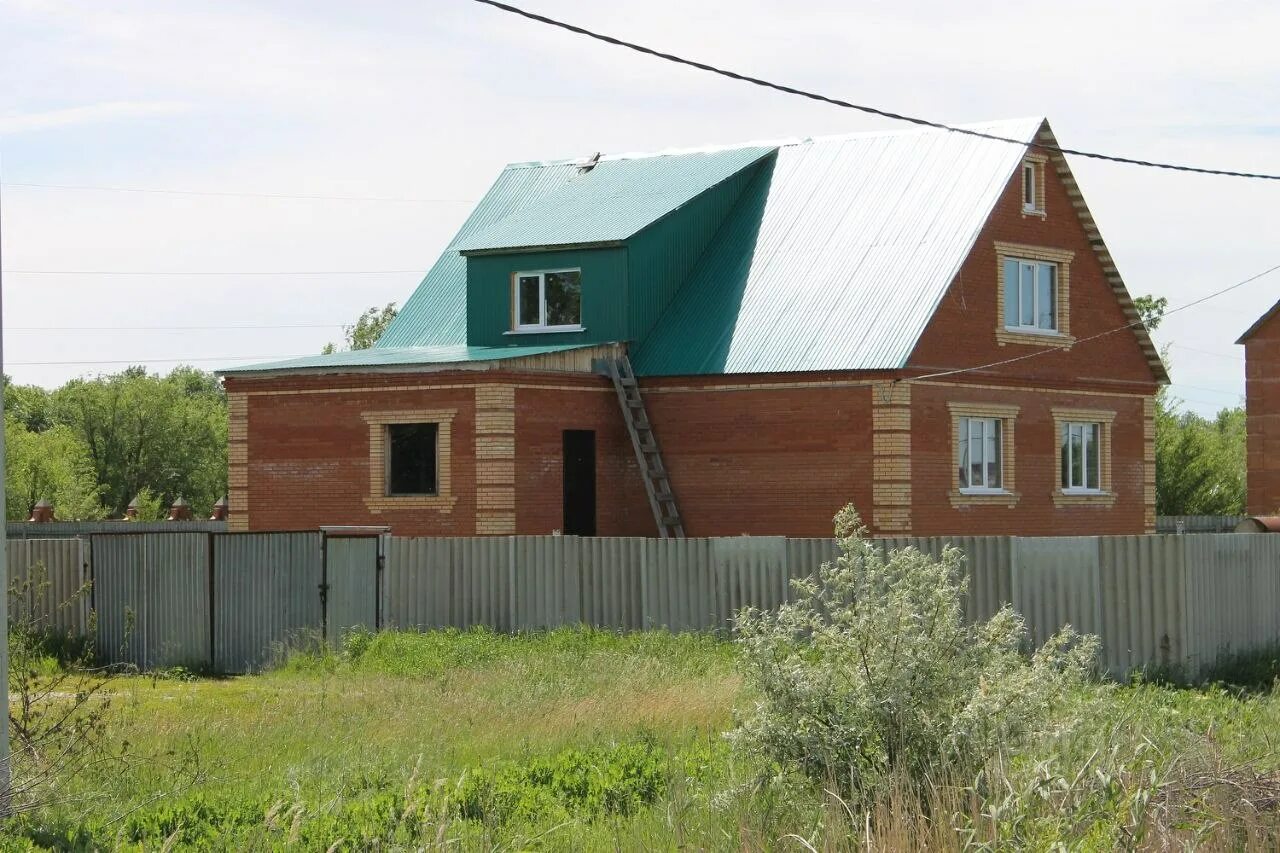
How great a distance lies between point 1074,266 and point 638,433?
9.15 metres

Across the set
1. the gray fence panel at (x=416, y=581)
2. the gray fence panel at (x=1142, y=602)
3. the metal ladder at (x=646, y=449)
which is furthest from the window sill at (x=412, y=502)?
the gray fence panel at (x=1142, y=602)

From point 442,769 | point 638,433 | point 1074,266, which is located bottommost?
point 442,769

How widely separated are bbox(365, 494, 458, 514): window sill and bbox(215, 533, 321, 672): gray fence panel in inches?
252

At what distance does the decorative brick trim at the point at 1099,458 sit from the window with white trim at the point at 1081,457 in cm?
6

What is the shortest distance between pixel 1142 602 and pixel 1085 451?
1485 centimetres

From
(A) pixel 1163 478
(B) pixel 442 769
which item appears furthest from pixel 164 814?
(A) pixel 1163 478

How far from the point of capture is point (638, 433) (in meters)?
30.8

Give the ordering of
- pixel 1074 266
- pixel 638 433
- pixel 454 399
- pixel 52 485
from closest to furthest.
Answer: pixel 454 399 < pixel 638 433 < pixel 1074 266 < pixel 52 485

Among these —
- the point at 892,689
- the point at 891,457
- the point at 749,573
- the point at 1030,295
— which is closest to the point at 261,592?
the point at 749,573

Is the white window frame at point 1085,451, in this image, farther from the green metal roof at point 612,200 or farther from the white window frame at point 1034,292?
the green metal roof at point 612,200

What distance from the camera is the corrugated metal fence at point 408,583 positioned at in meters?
21.1

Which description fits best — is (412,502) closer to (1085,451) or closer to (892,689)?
(1085,451)

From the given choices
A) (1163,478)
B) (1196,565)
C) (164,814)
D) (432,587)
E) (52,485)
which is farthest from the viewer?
(52,485)

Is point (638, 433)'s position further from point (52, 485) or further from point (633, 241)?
point (52, 485)
